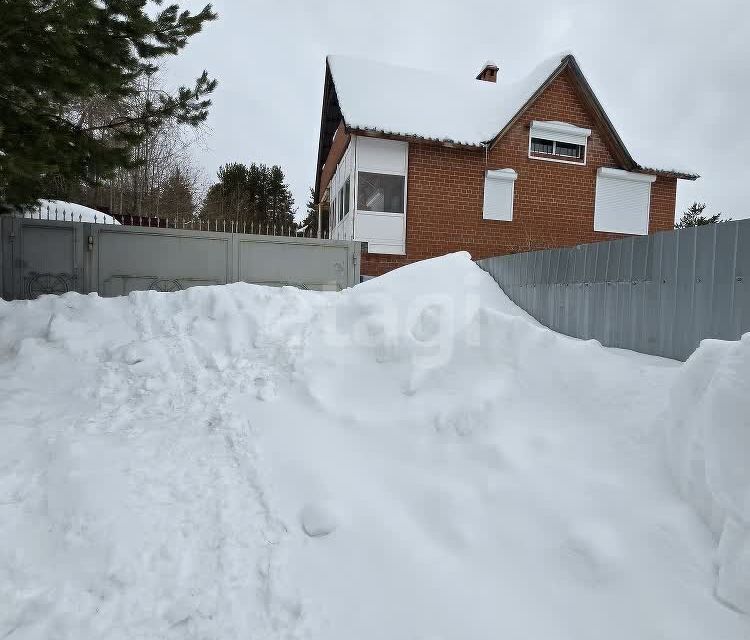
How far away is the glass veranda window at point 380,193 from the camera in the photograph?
495 inches

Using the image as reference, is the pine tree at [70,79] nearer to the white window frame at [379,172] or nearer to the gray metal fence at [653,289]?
the gray metal fence at [653,289]

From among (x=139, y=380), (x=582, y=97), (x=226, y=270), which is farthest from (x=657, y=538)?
(x=582, y=97)

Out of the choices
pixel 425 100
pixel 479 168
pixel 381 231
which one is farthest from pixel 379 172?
pixel 425 100

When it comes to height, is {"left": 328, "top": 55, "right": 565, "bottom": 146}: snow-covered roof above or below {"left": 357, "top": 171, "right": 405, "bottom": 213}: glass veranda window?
above

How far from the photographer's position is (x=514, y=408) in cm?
349

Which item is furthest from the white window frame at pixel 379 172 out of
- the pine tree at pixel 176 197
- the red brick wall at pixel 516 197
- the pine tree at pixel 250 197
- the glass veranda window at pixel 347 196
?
the pine tree at pixel 250 197

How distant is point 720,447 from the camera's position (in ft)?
7.68

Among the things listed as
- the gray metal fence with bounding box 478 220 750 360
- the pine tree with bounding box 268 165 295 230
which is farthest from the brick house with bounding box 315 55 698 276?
the pine tree with bounding box 268 165 295 230

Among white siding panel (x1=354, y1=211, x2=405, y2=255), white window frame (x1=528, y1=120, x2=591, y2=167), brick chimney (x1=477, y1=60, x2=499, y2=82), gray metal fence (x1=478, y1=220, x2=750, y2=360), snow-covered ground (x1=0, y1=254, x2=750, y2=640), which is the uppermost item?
brick chimney (x1=477, y1=60, x2=499, y2=82)

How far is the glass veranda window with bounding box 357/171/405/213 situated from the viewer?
12562mm

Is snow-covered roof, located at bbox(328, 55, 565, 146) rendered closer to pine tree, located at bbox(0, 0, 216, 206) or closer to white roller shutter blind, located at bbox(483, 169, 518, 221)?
white roller shutter blind, located at bbox(483, 169, 518, 221)

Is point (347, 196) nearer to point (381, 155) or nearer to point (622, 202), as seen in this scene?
point (381, 155)

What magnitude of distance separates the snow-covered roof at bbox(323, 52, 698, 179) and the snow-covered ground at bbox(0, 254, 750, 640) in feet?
30.4

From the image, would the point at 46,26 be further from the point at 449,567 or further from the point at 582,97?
the point at 582,97
